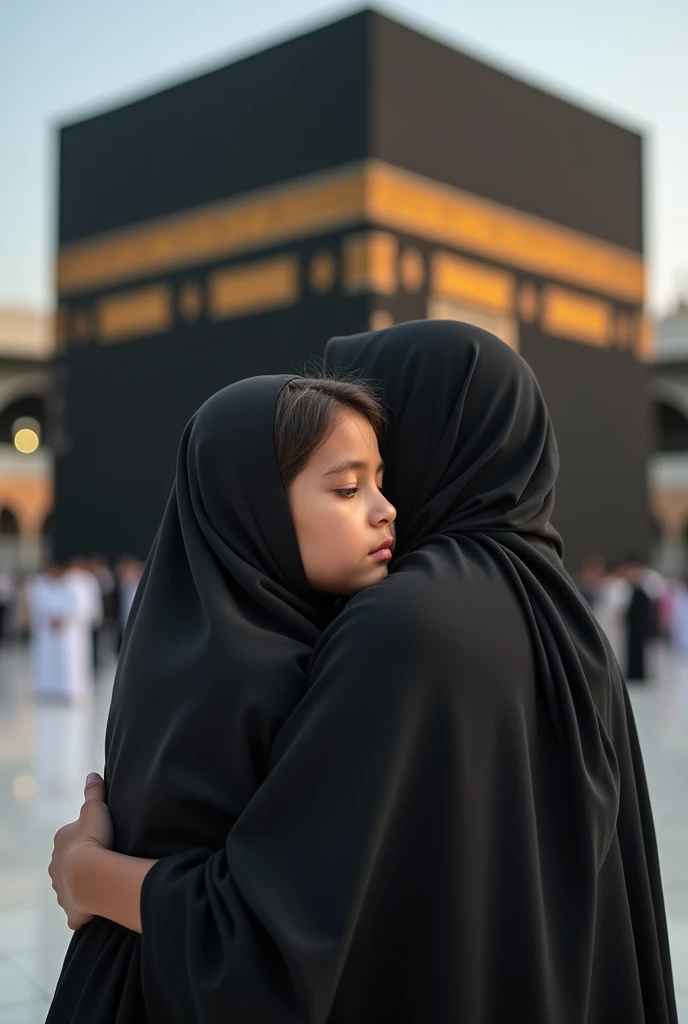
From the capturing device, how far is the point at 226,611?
2.77ft

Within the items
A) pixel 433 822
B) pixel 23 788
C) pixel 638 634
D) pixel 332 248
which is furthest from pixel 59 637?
pixel 433 822

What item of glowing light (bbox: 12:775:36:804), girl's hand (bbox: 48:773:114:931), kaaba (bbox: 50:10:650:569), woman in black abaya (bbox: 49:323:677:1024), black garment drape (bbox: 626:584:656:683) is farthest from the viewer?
kaaba (bbox: 50:10:650:569)

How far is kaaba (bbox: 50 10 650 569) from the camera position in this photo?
30.1 ft

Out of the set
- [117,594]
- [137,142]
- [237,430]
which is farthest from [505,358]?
[137,142]

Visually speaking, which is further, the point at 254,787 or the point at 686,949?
the point at 686,949

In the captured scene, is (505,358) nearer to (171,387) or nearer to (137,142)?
(171,387)

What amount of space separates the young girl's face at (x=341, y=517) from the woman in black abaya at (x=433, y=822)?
0.04m

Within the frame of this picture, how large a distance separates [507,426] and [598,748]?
0.29 m

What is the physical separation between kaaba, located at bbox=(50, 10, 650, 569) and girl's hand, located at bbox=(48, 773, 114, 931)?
8.26m

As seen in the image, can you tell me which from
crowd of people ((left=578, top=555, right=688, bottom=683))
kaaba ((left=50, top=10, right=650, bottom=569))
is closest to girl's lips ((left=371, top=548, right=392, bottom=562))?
crowd of people ((left=578, top=555, right=688, bottom=683))

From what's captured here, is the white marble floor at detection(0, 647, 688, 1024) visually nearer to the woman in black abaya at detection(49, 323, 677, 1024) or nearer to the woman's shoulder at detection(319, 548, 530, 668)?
the woman in black abaya at detection(49, 323, 677, 1024)

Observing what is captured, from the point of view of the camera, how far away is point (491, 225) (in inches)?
394

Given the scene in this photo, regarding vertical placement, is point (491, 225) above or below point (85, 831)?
above

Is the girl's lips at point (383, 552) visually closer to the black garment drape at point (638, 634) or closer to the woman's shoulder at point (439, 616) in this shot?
the woman's shoulder at point (439, 616)
